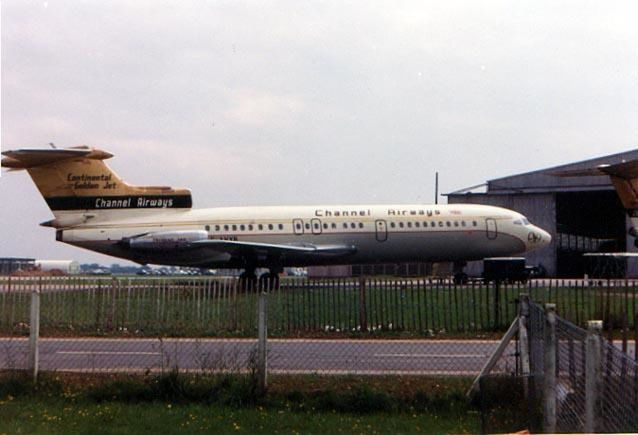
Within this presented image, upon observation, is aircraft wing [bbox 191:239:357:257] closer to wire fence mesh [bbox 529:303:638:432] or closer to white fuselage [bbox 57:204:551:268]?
white fuselage [bbox 57:204:551:268]

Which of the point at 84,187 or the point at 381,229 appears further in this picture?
the point at 381,229

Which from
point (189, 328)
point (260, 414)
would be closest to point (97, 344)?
point (189, 328)

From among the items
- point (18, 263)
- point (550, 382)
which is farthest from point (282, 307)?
point (18, 263)

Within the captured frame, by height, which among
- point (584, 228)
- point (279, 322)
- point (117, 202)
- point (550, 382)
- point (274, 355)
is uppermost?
point (117, 202)

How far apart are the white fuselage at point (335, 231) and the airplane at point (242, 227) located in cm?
4

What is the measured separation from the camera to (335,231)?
3484cm

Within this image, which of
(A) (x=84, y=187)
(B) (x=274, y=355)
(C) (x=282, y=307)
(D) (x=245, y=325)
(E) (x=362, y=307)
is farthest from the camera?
(A) (x=84, y=187)

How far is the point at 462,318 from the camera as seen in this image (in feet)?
59.0

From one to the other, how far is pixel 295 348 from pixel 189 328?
6.96 feet

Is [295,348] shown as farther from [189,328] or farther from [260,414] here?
[260,414]

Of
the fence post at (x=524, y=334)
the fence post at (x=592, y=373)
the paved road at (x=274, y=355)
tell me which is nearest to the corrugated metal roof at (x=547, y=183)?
the paved road at (x=274, y=355)

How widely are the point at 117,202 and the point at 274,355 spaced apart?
68.1 ft

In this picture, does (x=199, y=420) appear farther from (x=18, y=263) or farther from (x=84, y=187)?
(x=18, y=263)

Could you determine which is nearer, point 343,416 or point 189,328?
point 343,416
